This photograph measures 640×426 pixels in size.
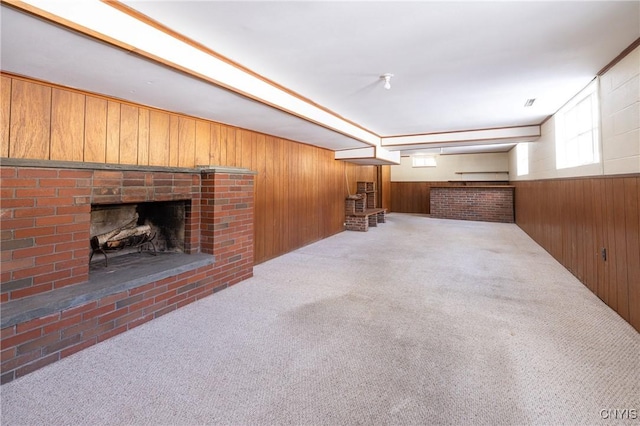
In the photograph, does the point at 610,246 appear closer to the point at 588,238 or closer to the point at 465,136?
the point at 588,238

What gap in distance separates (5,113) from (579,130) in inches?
214

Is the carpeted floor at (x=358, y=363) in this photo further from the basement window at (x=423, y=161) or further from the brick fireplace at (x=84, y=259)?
the basement window at (x=423, y=161)

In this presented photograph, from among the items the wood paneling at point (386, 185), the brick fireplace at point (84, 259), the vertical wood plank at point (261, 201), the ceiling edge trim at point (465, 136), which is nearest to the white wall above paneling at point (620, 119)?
the ceiling edge trim at point (465, 136)

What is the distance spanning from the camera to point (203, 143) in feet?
11.1

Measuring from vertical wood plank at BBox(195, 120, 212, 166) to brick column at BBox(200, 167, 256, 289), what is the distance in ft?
1.06

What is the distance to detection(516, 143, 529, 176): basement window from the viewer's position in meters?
6.50

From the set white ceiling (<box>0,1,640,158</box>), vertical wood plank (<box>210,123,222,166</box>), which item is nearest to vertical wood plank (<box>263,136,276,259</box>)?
vertical wood plank (<box>210,123,222,166</box>)

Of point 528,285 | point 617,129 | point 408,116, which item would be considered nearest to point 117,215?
point 408,116

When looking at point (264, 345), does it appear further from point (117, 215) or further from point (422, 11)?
point (422, 11)

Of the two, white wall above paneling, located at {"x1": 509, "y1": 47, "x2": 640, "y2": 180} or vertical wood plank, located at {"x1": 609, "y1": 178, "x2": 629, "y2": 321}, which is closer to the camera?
white wall above paneling, located at {"x1": 509, "y1": 47, "x2": 640, "y2": 180}

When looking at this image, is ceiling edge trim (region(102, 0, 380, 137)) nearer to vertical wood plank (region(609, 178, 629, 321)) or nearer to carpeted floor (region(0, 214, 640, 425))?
carpeted floor (region(0, 214, 640, 425))

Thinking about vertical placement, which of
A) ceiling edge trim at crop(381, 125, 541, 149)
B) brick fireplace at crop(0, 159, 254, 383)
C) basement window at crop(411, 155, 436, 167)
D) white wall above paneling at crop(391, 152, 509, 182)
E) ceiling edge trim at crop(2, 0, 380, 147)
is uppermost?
basement window at crop(411, 155, 436, 167)

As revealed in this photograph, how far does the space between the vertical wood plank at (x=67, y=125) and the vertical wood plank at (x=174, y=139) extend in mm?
766

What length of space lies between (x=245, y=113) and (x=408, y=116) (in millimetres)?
2451
